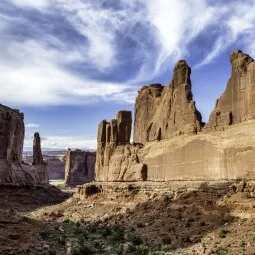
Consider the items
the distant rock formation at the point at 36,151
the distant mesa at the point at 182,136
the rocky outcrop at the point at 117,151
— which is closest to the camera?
the distant mesa at the point at 182,136

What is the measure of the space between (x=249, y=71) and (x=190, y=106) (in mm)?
7506

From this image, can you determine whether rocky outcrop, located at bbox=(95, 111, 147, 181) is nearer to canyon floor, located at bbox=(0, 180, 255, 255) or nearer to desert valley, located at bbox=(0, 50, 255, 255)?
desert valley, located at bbox=(0, 50, 255, 255)

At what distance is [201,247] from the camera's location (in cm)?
2248

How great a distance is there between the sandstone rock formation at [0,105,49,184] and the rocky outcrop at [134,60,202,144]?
3129 cm

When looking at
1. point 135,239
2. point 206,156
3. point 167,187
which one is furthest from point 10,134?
point 135,239

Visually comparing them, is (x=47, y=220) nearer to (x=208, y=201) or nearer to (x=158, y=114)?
(x=158, y=114)

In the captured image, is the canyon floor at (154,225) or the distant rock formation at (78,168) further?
the distant rock formation at (78,168)

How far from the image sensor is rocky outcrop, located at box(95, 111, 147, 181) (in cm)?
4319

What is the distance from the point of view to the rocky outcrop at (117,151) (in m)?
43.2

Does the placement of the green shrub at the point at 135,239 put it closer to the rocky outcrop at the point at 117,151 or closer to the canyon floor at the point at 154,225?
the canyon floor at the point at 154,225

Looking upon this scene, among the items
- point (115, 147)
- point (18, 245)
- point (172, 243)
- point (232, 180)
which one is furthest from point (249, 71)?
point (115, 147)

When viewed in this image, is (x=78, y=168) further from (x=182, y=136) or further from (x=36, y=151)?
(x=182, y=136)

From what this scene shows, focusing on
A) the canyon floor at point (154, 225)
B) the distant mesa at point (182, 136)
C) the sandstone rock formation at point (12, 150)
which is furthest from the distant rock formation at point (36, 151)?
the canyon floor at point (154, 225)

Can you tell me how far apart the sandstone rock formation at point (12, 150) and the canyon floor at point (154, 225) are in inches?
1291
